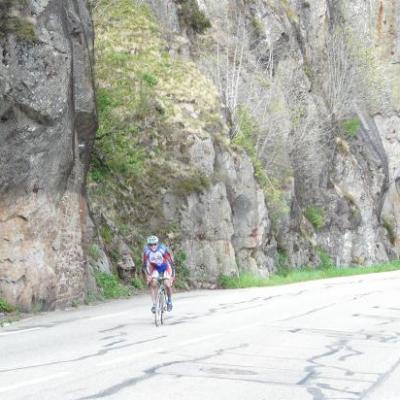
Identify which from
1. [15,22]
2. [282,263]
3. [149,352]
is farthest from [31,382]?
[282,263]

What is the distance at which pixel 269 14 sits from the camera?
4512 centimetres

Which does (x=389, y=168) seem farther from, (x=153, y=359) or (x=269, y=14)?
(x=153, y=359)

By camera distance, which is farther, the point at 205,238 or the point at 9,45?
the point at 205,238

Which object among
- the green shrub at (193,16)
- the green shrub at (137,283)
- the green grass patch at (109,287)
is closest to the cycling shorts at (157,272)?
the green grass patch at (109,287)

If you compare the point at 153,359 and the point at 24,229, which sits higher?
the point at 24,229

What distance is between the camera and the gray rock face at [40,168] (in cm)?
1549

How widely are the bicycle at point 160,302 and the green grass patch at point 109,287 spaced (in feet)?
20.0

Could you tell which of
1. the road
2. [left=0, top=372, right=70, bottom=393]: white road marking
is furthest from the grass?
[left=0, top=372, right=70, bottom=393]: white road marking

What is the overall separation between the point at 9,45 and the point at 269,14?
31968 mm

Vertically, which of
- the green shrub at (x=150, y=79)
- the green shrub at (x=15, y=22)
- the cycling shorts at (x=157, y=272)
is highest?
the green shrub at (x=150, y=79)

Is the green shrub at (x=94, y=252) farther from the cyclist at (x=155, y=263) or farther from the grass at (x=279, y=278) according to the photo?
the cyclist at (x=155, y=263)

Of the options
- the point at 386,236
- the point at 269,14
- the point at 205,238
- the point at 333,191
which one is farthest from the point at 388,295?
the point at 386,236

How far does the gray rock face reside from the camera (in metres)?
15.5

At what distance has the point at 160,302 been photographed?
43.1 feet
